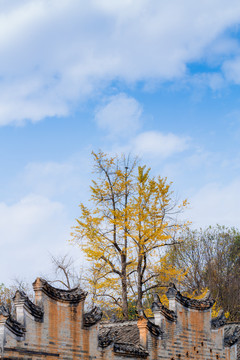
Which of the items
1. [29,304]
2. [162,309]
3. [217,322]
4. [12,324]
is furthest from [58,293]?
[217,322]

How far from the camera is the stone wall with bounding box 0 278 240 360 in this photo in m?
12.3

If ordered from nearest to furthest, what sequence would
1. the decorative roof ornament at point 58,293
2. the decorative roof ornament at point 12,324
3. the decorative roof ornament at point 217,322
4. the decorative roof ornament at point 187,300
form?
the decorative roof ornament at point 12,324, the decorative roof ornament at point 58,293, the decorative roof ornament at point 187,300, the decorative roof ornament at point 217,322

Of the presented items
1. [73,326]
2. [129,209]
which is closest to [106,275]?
[129,209]

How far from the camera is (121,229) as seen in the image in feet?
85.8

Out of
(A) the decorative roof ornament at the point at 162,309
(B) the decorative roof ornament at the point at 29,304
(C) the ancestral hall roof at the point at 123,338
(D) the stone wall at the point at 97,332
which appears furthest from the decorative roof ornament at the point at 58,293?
(A) the decorative roof ornament at the point at 162,309

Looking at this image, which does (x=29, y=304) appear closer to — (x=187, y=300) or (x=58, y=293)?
(x=58, y=293)

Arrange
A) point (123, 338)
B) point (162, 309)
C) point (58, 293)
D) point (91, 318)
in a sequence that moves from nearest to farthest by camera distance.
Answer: point (58, 293) < point (91, 318) < point (162, 309) < point (123, 338)

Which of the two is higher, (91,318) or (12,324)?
(91,318)

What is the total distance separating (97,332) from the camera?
1445 cm

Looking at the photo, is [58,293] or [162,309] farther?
[162,309]

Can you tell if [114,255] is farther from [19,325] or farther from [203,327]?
[19,325]

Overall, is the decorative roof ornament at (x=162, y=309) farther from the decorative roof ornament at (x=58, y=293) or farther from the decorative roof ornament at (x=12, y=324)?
the decorative roof ornament at (x=12, y=324)

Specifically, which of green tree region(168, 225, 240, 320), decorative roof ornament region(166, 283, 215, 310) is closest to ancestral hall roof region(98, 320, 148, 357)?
decorative roof ornament region(166, 283, 215, 310)

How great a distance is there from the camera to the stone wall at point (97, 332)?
40.5 feet
